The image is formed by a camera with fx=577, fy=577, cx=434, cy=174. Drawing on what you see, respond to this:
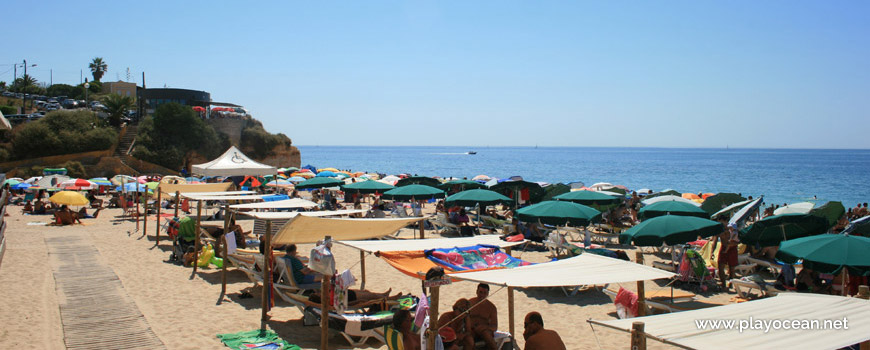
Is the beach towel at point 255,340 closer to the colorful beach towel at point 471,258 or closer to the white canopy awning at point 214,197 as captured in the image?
the colorful beach towel at point 471,258

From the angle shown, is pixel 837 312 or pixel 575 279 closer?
pixel 837 312

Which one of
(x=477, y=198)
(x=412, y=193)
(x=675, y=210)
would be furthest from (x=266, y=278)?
(x=412, y=193)

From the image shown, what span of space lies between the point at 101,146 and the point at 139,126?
15.3 ft

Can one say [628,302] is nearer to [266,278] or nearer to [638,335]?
[638,335]

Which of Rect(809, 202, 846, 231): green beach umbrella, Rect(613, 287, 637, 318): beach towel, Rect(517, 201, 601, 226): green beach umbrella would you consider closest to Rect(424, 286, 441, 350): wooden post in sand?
Rect(613, 287, 637, 318): beach towel

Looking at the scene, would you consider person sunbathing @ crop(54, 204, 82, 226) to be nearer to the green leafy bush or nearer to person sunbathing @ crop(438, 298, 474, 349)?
person sunbathing @ crop(438, 298, 474, 349)

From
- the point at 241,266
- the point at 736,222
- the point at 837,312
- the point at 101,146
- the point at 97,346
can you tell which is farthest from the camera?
the point at 101,146

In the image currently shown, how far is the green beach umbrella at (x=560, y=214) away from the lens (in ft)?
43.5

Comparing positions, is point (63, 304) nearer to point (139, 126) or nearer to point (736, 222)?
point (736, 222)

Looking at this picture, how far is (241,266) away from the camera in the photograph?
34.8ft

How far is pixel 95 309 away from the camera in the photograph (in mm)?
8953

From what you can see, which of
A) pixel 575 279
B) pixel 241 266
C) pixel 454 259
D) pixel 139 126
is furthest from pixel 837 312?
pixel 139 126

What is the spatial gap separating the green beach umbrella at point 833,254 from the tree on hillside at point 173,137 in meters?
43.7

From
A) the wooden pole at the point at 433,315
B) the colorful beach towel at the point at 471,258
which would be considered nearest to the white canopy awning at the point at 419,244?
the colorful beach towel at the point at 471,258
